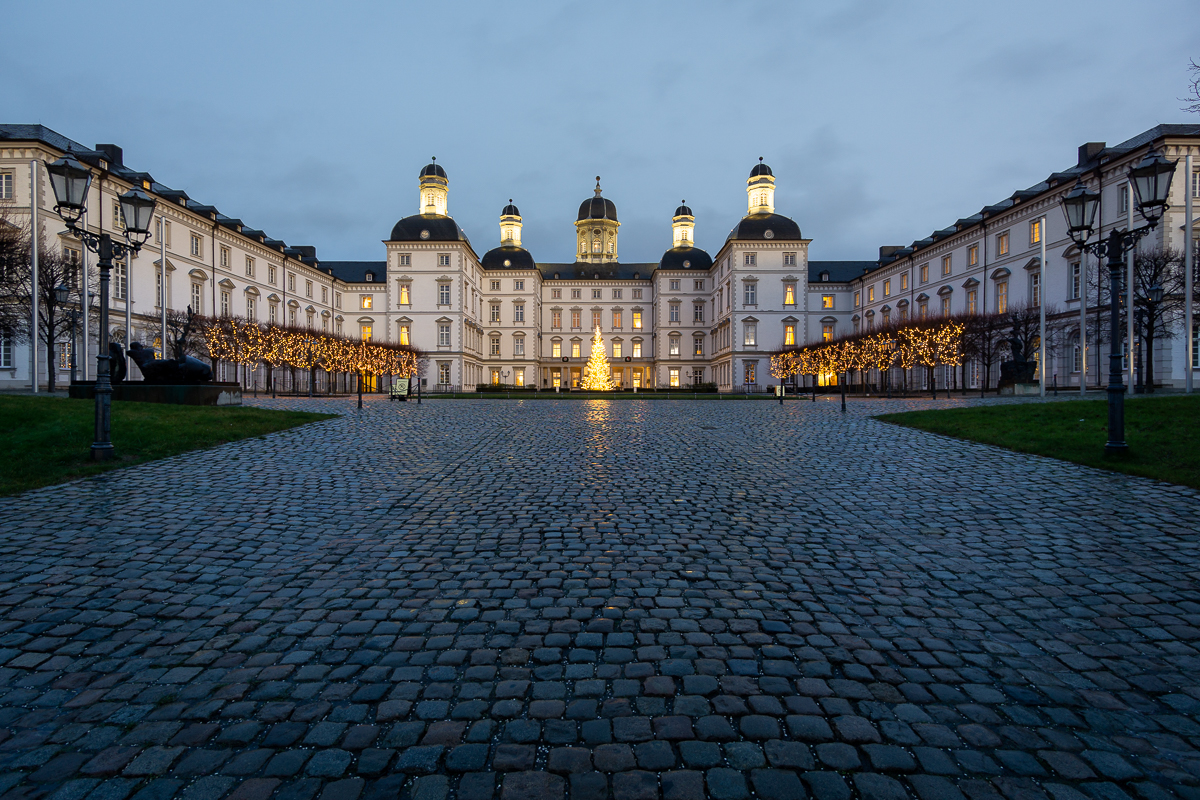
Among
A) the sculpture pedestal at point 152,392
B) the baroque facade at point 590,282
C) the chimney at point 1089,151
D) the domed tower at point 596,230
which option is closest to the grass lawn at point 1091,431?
the sculpture pedestal at point 152,392

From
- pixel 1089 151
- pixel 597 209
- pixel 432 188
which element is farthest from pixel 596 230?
pixel 1089 151

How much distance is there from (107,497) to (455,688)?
6582 mm

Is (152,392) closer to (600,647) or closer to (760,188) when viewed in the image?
(600,647)

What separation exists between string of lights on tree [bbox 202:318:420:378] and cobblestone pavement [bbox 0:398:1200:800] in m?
37.1

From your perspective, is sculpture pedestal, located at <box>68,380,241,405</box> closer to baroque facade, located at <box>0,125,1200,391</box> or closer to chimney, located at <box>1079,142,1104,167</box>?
baroque facade, located at <box>0,125,1200,391</box>

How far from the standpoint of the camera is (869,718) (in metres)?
2.63

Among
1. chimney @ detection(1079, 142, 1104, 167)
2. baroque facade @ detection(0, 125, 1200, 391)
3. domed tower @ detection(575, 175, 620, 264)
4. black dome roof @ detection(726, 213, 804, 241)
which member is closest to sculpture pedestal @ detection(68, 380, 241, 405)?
baroque facade @ detection(0, 125, 1200, 391)

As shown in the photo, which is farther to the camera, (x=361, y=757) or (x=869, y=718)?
(x=869, y=718)

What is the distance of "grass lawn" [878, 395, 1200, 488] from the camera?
8.66 meters

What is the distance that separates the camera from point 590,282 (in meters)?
80.7

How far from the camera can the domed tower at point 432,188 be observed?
66.7m

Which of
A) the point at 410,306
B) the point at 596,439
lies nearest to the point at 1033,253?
the point at 596,439

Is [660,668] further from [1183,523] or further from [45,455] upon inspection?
[45,455]

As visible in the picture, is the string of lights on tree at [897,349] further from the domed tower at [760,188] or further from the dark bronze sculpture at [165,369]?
the dark bronze sculpture at [165,369]
